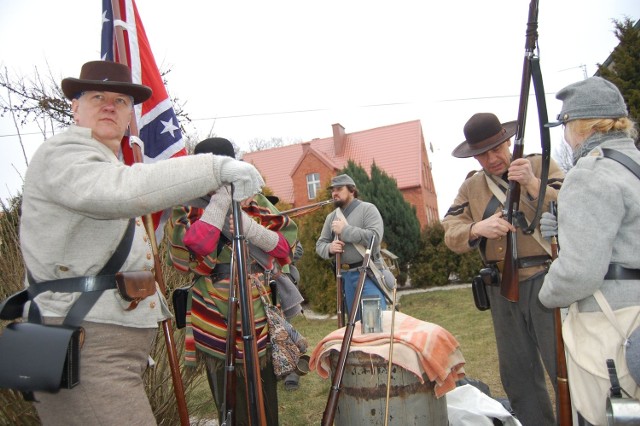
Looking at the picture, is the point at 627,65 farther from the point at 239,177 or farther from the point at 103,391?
the point at 103,391

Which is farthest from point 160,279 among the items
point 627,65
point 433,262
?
point 433,262

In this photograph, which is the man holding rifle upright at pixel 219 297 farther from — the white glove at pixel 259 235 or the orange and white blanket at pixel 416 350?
the orange and white blanket at pixel 416 350

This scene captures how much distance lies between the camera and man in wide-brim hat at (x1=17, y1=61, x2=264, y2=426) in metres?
1.85

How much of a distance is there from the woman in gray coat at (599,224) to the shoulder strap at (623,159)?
12 millimetres

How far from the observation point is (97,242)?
200 cm

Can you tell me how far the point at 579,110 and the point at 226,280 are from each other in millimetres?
2109

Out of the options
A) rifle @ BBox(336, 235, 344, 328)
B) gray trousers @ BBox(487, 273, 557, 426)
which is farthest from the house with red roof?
gray trousers @ BBox(487, 273, 557, 426)

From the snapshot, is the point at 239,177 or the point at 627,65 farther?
the point at 627,65

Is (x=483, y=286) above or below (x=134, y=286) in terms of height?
below

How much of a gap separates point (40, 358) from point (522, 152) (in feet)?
9.43

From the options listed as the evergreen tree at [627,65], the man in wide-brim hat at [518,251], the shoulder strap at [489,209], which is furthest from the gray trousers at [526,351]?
the evergreen tree at [627,65]

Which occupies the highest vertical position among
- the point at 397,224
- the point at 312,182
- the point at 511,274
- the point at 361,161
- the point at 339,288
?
the point at 361,161

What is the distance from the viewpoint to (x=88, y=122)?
7.26 ft

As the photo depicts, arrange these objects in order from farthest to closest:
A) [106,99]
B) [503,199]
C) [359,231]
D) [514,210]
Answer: [359,231] < [503,199] < [514,210] < [106,99]
